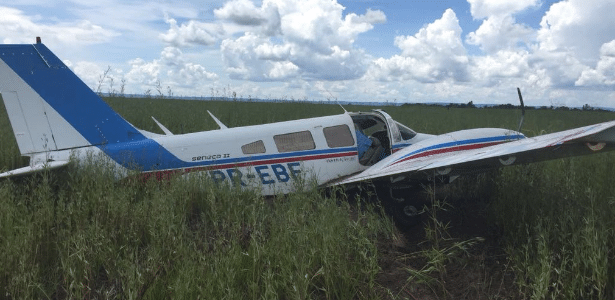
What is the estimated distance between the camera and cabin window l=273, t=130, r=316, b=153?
673 cm

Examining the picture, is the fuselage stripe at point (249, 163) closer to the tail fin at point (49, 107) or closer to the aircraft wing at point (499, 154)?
the aircraft wing at point (499, 154)

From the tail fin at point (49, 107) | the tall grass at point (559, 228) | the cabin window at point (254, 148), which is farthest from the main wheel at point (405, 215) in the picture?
the tail fin at point (49, 107)

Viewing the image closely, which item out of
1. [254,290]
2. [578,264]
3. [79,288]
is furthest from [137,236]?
[578,264]

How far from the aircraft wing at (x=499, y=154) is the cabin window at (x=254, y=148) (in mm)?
1586

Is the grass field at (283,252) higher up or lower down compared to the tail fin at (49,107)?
lower down

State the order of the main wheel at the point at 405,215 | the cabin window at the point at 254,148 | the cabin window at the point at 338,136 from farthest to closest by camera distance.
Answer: the cabin window at the point at 338,136 < the cabin window at the point at 254,148 < the main wheel at the point at 405,215

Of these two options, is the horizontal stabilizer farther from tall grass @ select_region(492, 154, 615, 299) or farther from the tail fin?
tall grass @ select_region(492, 154, 615, 299)

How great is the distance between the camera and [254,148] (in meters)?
6.68

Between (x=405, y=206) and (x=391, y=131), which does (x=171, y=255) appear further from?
(x=391, y=131)

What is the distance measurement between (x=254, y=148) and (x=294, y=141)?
2.15ft

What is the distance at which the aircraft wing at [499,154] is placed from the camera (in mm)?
4000

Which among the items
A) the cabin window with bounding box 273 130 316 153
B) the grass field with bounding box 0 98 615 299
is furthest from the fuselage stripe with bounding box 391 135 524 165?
the cabin window with bounding box 273 130 316 153

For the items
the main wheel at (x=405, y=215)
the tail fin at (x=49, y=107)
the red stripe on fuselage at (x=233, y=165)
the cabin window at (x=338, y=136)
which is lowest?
the main wheel at (x=405, y=215)

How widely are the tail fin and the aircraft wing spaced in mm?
4205
